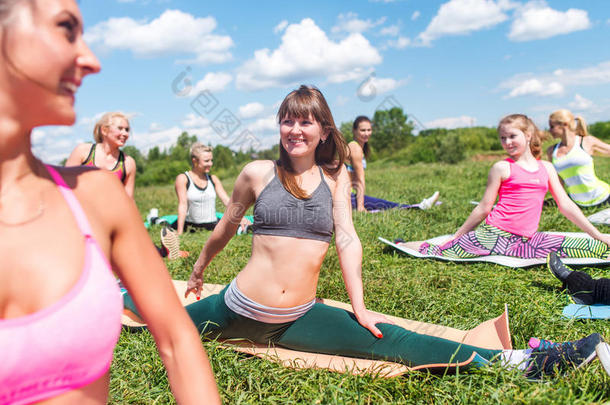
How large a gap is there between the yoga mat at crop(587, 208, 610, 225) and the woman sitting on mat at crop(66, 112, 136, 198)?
5993 mm

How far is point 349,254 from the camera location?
278 cm

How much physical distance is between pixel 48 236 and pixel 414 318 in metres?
2.95

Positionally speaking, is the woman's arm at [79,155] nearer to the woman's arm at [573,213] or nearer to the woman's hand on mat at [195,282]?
the woman's hand on mat at [195,282]

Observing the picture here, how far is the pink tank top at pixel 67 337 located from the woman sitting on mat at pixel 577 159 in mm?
7716

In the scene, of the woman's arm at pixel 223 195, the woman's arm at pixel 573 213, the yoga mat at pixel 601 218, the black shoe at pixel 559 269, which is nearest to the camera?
the black shoe at pixel 559 269

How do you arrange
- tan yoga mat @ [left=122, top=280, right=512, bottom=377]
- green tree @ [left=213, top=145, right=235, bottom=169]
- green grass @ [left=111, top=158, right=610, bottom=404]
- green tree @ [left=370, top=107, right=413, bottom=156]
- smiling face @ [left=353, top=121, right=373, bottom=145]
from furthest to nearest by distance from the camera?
1. green tree @ [left=370, top=107, right=413, bottom=156]
2. green tree @ [left=213, top=145, right=235, bottom=169]
3. smiling face @ [left=353, top=121, right=373, bottom=145]
4. tan yoga mat @ [left=122, top=280, right=512, bottom=377]
5. green grass @ [left=111, top=158, right=610, bottom=404]

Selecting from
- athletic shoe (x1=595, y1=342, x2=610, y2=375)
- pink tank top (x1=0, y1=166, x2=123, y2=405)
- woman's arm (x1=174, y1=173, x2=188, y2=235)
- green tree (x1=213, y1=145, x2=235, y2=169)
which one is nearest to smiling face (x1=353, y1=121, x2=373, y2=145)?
woman's arm (x1=174, y1=173, x2=188, y2=235)

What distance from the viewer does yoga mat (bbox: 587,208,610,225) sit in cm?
615

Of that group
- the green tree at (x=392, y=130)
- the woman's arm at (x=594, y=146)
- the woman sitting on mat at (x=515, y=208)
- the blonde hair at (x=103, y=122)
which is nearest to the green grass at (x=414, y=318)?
the woman sitting on mat at (x=515, y=208)

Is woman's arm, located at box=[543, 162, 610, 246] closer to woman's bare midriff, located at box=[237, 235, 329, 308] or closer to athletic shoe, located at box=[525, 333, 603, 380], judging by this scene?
athletic shoe, located at box=[525, 333, 603, 380]

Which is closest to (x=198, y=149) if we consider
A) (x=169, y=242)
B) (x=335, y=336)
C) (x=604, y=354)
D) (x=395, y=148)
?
(x=169, y=242)

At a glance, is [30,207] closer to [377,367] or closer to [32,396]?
[32,396]

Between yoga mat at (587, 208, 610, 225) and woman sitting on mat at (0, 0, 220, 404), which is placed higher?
woman sitting on mat at (0, 0, 220, 404)

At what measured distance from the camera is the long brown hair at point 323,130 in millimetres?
2785
